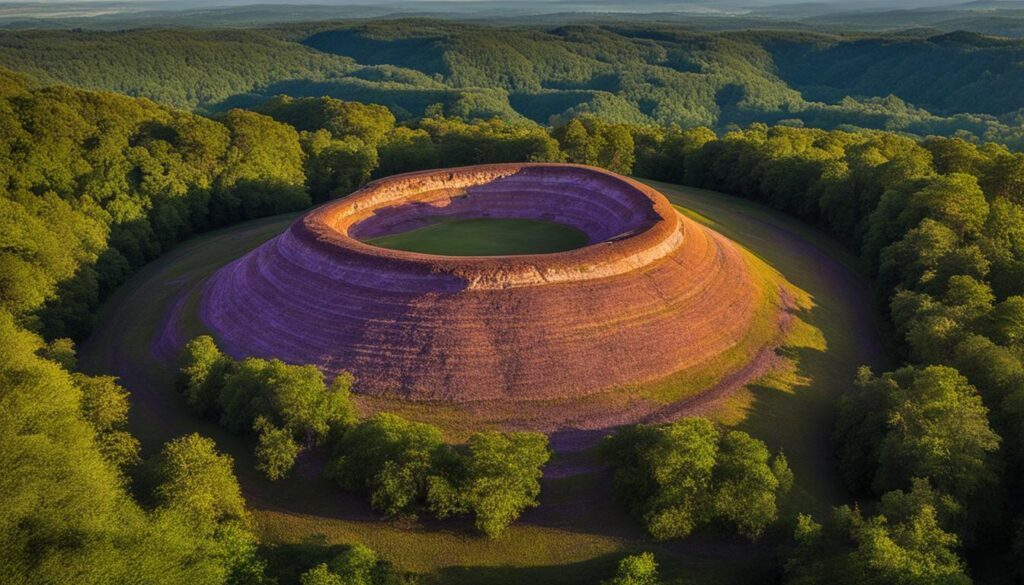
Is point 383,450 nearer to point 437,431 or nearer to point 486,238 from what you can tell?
point 437,431

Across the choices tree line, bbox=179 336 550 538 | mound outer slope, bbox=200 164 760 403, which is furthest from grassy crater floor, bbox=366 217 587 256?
tree line, bbox=179 336 550 538

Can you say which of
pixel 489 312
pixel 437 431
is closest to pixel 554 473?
pixel 437 431

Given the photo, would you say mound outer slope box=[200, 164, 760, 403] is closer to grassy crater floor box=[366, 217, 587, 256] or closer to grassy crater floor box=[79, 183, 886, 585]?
grassy crater floor box=[79, 183, 886, 585]

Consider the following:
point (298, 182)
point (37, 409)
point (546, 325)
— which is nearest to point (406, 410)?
point (546, 325)

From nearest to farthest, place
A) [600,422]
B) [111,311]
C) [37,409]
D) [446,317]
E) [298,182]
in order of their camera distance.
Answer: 1. [37,409]
2. [600,422]
3. [446,317]
4. [111,311]
5. [298,182]

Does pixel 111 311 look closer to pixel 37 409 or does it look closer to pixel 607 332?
pixel 37 409

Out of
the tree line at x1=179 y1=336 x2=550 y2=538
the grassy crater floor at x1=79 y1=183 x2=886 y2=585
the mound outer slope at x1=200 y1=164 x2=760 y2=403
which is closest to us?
the grassy crater floor at x1=79 y1=183 x2=886 y2=585
